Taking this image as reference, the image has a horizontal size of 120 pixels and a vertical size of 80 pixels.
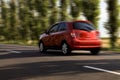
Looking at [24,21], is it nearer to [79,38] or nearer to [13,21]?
[13,21]

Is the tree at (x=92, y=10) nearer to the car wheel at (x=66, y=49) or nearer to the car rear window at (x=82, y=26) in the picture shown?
the car rear window at (x=82, y=26)

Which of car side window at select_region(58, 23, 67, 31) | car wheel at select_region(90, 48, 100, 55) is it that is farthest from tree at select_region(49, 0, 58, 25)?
car wheel at select_region(90, 48, 100, 55)

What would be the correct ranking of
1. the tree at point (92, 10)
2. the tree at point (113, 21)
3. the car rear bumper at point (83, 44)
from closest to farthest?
1. the car rear bumper at point (83, 44)
2. the tree at point (113, 21)
3. the tree at point (92, 10)

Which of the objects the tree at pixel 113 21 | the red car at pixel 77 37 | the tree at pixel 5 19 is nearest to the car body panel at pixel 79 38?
the red car at pixel 77 37

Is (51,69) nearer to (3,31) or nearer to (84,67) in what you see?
(84,67)

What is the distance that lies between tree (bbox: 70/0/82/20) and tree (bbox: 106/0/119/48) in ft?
20.9

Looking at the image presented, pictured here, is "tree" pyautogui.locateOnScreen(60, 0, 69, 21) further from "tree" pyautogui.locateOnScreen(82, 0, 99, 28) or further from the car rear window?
the car rear window

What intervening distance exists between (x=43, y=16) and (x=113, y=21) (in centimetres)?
1442

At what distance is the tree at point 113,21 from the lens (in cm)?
2767

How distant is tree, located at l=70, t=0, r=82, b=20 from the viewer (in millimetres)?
34334

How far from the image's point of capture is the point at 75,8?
34.8m

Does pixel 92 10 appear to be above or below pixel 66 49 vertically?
above

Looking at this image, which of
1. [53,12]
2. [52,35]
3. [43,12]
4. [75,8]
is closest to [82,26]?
[52,35]

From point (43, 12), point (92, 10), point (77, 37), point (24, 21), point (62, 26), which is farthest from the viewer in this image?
point (24, 21)
